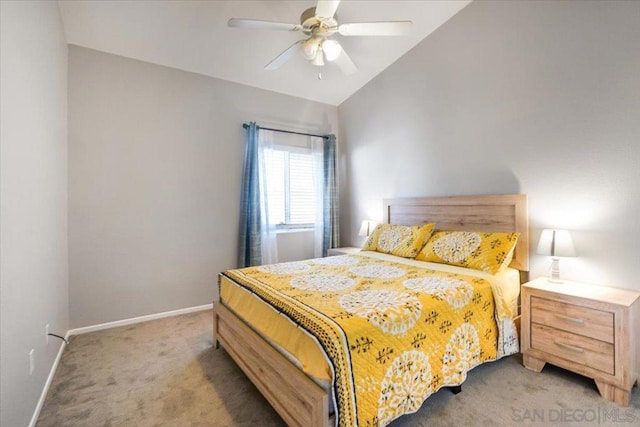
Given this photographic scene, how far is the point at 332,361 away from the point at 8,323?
154 cm

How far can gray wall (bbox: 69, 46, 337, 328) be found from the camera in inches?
113

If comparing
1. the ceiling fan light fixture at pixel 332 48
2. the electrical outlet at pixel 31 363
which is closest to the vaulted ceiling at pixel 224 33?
the ceiling fan light fixture at pixel 332 48

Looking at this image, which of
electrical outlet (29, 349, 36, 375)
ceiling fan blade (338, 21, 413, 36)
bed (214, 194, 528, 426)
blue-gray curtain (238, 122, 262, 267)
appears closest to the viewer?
bed (214, 194, 528, 426)

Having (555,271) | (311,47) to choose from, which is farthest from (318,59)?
(555,271)

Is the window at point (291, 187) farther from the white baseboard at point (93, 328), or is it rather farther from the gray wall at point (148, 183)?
the white baseboard at point (93, 328)

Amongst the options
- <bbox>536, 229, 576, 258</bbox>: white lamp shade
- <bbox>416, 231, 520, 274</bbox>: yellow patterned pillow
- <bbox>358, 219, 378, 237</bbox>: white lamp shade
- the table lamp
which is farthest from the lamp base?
<bbox>358, 219, 378, 237</bbox>: white lamp shade

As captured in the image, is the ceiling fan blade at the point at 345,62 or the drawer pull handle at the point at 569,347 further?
the ceiling fan blade at the point at 345,62

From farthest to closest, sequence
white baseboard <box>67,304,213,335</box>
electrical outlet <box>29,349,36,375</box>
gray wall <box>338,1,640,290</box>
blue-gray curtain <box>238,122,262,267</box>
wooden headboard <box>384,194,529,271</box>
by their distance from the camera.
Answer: blue-gray curtain <box>238,122,262,267</box>, white baseboard <box>67,304,213,335</box>, wooden headboard <box>384,194,529,271</box>, gray wall <box>338,1,640,290</box>, electrical outlet <box>29,349,36,375</box>

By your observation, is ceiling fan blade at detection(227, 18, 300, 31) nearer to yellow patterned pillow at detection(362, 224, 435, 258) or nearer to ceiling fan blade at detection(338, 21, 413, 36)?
ceiling fan blade at detection(338, 21, 413, 36)

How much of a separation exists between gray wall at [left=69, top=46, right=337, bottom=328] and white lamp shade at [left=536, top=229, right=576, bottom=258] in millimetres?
3202

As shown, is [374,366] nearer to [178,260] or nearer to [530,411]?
[530,411]

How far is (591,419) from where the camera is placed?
5.41 ft

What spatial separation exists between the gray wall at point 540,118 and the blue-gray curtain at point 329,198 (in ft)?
3.52

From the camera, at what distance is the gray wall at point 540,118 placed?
80.2 inches
